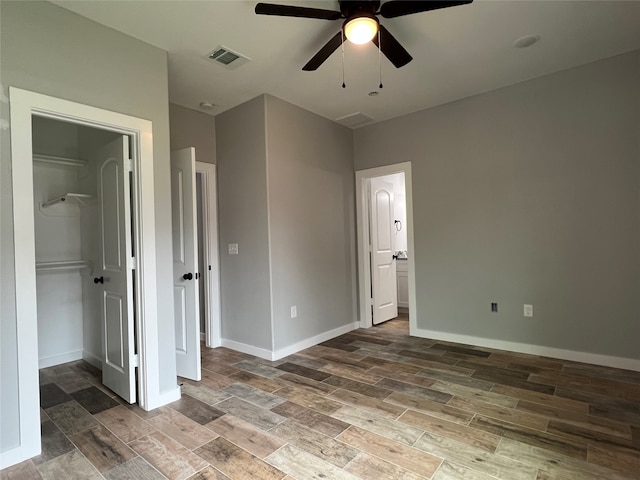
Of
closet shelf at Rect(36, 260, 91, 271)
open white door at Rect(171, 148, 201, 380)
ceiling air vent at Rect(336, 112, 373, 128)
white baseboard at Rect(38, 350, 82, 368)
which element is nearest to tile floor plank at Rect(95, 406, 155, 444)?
open white door at Rect(171, 148, 201, 380)

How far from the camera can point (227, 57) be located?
9.45ft

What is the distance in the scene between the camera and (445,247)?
4090mm

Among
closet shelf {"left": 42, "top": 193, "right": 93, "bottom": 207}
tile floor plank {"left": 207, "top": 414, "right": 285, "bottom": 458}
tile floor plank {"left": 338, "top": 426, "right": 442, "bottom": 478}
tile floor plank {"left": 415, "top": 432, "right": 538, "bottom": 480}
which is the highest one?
closet shelf {"left": 42, "top": 193, "right": 93, "bottom": 207}

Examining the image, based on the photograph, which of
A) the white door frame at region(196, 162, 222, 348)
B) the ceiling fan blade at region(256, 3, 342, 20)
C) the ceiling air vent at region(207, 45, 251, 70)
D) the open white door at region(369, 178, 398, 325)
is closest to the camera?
the ceiling fan blade at region(256, 3, 342, 20)

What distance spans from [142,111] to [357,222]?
3.03 meters

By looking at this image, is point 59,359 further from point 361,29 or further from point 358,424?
point 361,29

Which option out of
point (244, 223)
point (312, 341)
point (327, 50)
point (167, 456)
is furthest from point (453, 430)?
point (244, 223)

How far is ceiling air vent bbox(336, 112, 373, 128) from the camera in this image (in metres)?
4.32

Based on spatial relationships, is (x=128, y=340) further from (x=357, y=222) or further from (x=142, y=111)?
(x=357, y=222)

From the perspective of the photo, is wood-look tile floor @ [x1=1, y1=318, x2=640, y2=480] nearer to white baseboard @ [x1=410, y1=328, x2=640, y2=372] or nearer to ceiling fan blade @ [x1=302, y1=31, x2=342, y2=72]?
white baseboard @ [x1=410, y1=328, x2=640, y2=372]

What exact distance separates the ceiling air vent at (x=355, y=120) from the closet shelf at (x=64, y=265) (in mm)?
3416

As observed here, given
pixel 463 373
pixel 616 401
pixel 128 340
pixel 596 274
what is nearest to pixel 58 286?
pixel 128 340

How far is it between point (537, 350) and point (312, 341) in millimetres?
2390

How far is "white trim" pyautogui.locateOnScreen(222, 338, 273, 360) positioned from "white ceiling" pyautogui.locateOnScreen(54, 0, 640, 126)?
2735 millimetres
